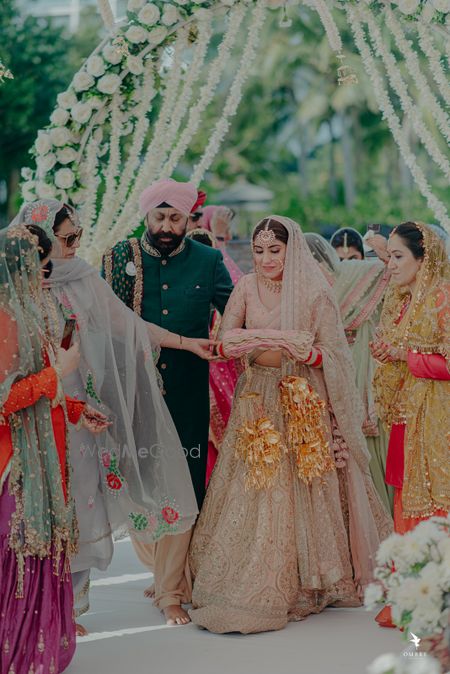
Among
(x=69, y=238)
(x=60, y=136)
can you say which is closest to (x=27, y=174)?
(x=60, y=136)

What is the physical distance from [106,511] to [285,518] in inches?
32.5

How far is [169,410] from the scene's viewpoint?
18.7 feet

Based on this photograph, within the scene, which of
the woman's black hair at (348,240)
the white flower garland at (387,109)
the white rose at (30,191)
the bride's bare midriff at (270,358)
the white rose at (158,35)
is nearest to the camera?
the bride's bare midriff at (270,358)

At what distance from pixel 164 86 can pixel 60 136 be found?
0.78m

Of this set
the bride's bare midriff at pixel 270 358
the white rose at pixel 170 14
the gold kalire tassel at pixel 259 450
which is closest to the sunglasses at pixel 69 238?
the bride's bare midriff at pixel 270 358

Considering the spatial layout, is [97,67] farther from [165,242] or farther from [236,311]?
[236,311]

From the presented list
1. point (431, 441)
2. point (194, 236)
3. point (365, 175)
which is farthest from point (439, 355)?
point (365, 175)

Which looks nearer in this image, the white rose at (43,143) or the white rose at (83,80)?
the white rose at (83,80)

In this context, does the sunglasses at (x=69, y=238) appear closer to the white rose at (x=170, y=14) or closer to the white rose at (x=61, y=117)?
the white rose at (x=61, y=117)

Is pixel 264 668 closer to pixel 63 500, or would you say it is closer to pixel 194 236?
pixel 63 500

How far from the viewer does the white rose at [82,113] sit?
6.72 m

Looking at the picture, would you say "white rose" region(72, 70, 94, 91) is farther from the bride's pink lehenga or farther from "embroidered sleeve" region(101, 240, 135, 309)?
the bride's pink lehenga

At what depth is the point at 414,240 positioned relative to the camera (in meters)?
5.02

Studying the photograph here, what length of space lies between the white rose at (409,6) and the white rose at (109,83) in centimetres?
167
